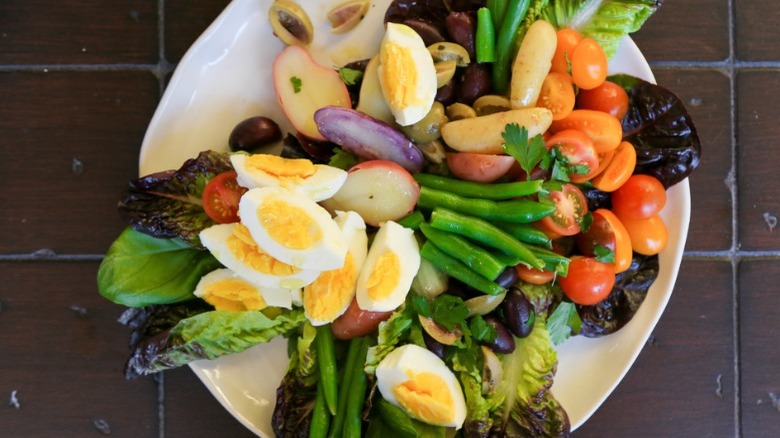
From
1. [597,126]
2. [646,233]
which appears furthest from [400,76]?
[646,233]

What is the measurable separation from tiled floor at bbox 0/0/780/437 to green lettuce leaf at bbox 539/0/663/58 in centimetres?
28

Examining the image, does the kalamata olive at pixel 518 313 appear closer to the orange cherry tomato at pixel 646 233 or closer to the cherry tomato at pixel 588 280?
the cherry tomato at pixel 588 280

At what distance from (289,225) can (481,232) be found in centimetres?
47

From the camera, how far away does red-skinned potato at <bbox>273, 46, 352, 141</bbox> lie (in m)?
1.66

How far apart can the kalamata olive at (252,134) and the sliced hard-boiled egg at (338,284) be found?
0.94 ft

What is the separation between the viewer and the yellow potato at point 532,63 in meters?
1.59

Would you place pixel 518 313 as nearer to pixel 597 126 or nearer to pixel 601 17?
pixel 597 126

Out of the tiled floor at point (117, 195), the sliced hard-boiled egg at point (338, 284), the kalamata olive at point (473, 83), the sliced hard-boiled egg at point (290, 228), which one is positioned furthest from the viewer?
the tiled floor at point (117, 195)

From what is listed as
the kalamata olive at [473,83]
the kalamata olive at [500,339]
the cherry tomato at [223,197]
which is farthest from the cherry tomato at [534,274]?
the cherry tomato at [223,197]

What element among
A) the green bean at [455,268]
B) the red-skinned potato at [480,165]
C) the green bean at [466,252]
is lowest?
the green bean at [455,268]

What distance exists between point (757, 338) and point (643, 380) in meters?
0.37

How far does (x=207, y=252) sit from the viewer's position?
5.55 feet

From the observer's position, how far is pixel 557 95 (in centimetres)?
165

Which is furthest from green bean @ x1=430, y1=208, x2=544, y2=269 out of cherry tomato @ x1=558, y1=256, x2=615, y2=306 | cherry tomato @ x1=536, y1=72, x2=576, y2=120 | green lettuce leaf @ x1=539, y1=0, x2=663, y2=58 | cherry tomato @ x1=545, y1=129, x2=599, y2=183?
green lettuce leaf @ x1=539, y1=0, x2=663, y2=58
